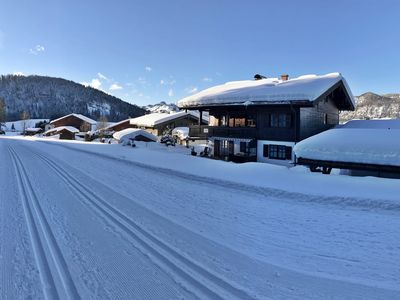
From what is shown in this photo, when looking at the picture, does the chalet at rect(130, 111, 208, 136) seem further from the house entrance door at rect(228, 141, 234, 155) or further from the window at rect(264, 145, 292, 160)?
the window at rect(264, 145, 292, 160)

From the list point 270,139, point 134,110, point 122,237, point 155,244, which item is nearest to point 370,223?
point 155,244

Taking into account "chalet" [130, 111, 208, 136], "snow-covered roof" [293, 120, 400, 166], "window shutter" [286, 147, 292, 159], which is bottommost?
"window shutter" [286, 147, 292, 159]

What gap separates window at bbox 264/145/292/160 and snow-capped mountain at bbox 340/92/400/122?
97.6 meters

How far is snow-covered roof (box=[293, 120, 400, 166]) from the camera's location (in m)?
13.3

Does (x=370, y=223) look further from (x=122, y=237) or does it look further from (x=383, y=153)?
(x=383, y=153)

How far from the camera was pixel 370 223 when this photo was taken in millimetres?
7578

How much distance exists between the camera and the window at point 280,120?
23781 mm

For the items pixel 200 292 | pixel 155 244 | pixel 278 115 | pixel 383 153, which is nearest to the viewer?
pixel 200 292

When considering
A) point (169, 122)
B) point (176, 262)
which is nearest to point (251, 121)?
point (176, 262)

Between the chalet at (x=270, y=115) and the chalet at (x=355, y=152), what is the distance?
6062mm

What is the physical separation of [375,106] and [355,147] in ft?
431

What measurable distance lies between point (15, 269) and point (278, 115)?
22078mm

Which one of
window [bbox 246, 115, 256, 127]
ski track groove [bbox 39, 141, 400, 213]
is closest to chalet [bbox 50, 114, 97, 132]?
window [bbox 246, 115, 256, 127]

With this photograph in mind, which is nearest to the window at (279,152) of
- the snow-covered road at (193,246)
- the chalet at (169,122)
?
the snow-covered road at (193,246)
